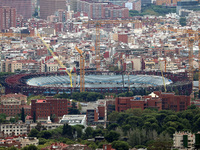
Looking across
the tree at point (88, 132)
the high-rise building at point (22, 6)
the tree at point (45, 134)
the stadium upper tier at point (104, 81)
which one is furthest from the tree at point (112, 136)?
the high-rise building at point (22, 6)

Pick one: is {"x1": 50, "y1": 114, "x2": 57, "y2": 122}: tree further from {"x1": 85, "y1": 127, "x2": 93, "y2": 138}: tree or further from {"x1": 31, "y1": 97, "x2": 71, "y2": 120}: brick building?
{"x1": 85, "y1": 127, "x2": 93, "y2": 138}: tree

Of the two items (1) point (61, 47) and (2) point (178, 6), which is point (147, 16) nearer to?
(2) point (178, 6)

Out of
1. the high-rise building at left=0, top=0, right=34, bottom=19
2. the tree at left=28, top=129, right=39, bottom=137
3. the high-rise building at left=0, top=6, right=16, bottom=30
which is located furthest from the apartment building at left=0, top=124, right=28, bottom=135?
the high-rise building at left=0, top=0, right=34, bottom=19

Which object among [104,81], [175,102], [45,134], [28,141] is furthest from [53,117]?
[104,81]

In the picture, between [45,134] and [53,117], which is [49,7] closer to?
[53,117]

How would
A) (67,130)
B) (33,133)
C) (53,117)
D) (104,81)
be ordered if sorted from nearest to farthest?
(33,133), (67,130), (53,117), (104,81)

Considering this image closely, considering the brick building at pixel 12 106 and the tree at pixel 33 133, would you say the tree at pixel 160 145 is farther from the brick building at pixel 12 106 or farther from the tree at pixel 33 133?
the brick building at pixel 12 106
